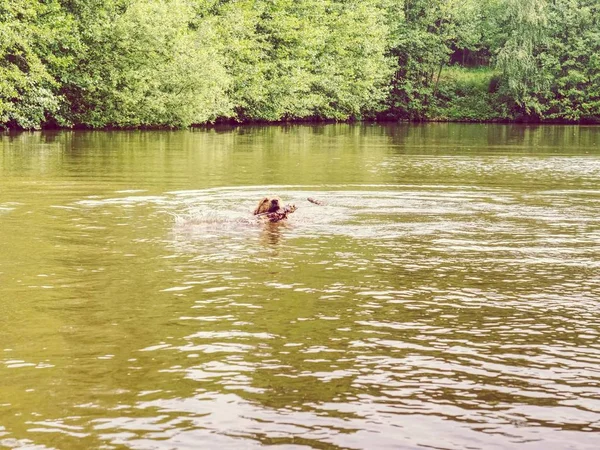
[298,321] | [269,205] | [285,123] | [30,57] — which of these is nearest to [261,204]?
[269,205]

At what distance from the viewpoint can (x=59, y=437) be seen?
667 centimetres

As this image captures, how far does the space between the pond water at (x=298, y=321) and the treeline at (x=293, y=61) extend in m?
27.6

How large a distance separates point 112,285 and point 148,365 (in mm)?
3671

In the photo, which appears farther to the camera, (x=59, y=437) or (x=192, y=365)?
(x=192, y=365)

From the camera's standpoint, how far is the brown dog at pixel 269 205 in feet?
59.9

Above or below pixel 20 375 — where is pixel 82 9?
above

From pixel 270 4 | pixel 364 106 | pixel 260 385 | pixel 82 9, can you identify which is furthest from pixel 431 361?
pixel 364 106

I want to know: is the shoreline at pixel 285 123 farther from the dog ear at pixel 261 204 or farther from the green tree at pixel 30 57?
the dog ear at pixel 261 204

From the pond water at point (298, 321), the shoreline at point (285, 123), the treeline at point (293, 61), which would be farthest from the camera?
the shoreline at point (285, 123)

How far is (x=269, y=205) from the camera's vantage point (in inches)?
725

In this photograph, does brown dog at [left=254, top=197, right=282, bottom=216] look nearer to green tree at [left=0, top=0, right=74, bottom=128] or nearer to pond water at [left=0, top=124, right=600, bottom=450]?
pond water at [left=0, top=124, right=600, bottom=450]

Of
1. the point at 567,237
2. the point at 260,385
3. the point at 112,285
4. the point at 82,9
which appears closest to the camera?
the point at 260,385

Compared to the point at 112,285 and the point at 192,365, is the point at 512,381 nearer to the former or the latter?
the point at 192,365

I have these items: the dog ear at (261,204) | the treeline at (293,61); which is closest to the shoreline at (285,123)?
the treeline at (293,61)
